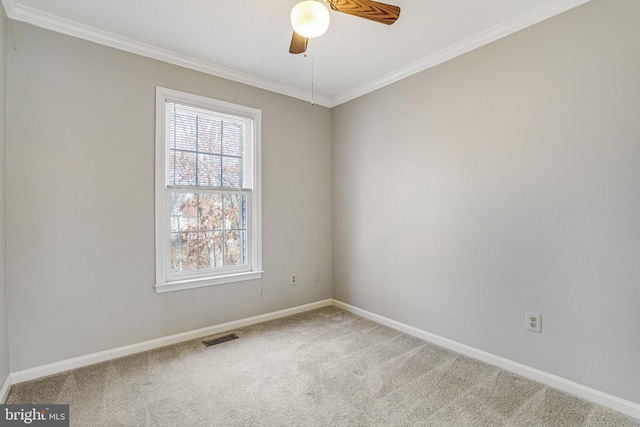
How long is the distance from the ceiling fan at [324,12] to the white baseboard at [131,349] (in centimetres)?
268

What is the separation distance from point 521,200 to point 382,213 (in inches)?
52.3

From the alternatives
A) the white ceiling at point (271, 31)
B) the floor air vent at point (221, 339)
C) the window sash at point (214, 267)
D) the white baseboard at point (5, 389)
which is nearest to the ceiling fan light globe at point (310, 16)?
the white ceiling at point (271, 31)

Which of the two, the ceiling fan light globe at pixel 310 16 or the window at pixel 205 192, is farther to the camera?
the window at pixel 205 192

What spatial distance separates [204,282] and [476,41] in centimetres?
315

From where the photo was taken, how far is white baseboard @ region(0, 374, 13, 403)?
1937 millimetres

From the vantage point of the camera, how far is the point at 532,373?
7.31 ft

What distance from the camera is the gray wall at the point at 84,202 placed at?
219 centimetres

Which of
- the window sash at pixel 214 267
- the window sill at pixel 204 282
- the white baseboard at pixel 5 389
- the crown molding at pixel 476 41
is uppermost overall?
the crown molding at pixel 476 41

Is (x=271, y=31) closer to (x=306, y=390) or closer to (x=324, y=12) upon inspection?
(x=324, y=12)

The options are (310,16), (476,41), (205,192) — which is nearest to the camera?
(310,16)

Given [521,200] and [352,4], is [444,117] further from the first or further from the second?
[352,4]

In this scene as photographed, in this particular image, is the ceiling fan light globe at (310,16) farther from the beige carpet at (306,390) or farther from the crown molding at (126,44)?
the beige carpet at (306,390)

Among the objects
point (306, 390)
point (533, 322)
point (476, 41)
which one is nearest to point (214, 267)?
point (306, 390)

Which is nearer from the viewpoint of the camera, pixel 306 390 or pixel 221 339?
pixel 306 390
